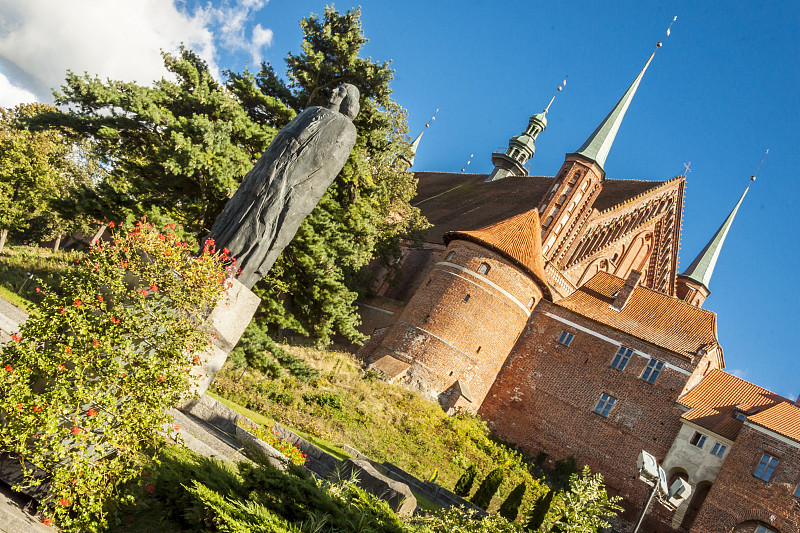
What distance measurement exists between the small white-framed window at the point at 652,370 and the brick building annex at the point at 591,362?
5 cm

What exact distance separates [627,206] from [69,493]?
1228 inches

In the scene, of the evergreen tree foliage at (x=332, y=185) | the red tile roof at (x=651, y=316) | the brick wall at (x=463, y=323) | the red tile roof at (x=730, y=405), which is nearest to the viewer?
the evergreen tree foliage at (x=332, y=185)

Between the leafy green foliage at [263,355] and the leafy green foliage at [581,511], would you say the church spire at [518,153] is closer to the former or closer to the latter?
the leafy green foliage at [263,355]

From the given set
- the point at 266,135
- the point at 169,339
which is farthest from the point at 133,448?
the point at 266,135

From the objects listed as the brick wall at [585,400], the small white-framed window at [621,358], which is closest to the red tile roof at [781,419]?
the brick wall at [585,400]

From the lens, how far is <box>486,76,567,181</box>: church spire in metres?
52.7

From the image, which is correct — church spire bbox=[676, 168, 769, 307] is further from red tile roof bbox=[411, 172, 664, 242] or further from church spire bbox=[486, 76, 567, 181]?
church spire bbox=[486, 76, 567, 181]

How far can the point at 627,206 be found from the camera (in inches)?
1261

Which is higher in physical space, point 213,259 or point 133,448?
point 213,259

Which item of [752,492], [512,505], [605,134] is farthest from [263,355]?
[605,134]

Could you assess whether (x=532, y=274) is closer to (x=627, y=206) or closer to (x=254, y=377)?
(x=627, y=206)

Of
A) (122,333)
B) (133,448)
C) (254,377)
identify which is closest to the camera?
(133,448)

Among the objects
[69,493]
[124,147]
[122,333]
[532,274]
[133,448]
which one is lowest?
[69,493]

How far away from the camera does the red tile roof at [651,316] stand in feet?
86.6
